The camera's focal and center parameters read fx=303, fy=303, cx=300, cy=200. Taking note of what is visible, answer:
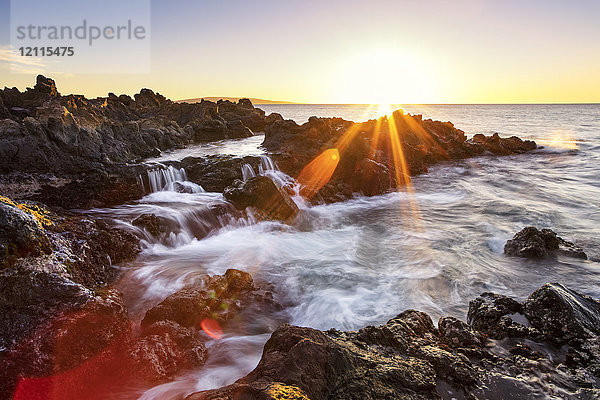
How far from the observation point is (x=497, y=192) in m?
18.9

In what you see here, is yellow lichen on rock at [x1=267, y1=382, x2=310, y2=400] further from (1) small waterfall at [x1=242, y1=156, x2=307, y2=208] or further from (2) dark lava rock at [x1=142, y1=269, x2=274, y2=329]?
(1) small waterfall at [x1=242, y1=156, x2=307, y2=208]

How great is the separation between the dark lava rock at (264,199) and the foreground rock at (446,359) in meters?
9.06

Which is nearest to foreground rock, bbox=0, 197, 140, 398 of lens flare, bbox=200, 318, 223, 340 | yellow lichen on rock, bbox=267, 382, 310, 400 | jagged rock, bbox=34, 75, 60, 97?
lens flare, bbox=200, 318, 223, 340

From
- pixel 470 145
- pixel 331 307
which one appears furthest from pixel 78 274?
pixel 470 145

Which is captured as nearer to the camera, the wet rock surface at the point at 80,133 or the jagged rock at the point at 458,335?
the jagged rock at the point at 458,335

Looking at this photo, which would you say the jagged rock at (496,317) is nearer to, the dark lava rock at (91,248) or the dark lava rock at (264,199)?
the dark lava rock at (91,248)

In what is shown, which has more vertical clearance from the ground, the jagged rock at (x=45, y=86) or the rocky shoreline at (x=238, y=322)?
the jagged rock at (x=45, y=86)

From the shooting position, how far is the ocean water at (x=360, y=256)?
721 cm

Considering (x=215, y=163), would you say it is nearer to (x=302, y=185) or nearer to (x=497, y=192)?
(x=302, y=185)

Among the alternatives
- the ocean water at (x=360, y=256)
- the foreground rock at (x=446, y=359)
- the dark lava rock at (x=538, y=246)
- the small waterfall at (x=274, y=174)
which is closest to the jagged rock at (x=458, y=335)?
the foreground rock at (x=446, y=359)

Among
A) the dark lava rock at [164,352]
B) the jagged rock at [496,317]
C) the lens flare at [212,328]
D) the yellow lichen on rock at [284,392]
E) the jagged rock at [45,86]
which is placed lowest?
the lens flare at [212,328]

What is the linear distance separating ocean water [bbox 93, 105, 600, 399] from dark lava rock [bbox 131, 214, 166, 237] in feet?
1.01

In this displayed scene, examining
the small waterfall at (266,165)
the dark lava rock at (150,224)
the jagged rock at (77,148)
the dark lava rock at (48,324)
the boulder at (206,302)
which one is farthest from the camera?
the small waterfall at (266,165)

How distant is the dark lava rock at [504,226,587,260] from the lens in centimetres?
927
